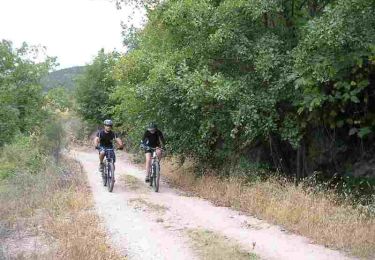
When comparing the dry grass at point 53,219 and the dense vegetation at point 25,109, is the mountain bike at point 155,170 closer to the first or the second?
the dry grass at point 53,219

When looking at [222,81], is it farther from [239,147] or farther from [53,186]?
[53,186]

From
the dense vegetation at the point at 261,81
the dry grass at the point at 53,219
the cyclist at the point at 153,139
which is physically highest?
the dense vegetation at the point at 261,81

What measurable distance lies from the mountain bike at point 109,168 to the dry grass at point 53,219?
0.64 m

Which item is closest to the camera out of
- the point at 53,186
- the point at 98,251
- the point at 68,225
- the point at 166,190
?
the point at 98,251

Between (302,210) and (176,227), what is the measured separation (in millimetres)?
2336

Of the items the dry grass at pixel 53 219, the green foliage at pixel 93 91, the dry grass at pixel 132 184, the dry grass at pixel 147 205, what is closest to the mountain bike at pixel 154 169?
the dry grass at pixel 132 184

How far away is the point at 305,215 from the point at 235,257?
241 cm

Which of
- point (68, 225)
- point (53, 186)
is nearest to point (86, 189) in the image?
point (53, 186)

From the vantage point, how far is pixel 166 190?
43.2 feet

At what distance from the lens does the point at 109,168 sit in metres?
12.8

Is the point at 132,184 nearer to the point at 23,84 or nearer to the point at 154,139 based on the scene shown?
the point at 154,139

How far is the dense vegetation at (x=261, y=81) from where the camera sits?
9.62m

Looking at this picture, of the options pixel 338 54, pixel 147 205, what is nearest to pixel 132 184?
pixel 147 205

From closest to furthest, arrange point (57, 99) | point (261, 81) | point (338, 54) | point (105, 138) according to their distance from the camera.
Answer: point (338, 54), point (261, 81), point (105, 138), point (57, 99)
